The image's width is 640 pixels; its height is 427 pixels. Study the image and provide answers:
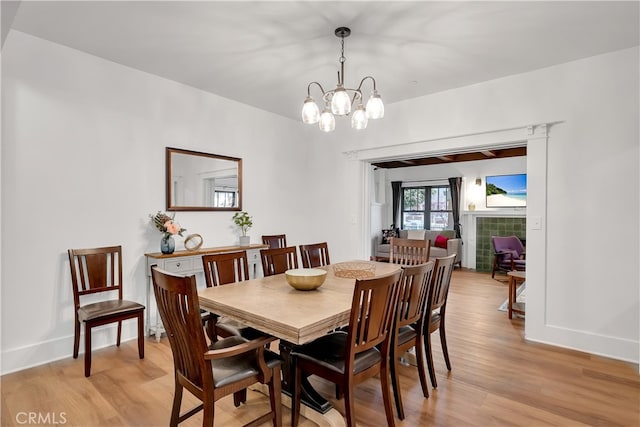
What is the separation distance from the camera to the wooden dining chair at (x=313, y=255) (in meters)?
3.16

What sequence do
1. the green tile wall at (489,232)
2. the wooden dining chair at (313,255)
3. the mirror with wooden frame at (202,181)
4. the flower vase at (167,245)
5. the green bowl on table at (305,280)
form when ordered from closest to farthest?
1. the green bowl on table at (305,280)
2. the wooden dining chair at (313,255)
3. the flower vase at (167,245)
4. the mirror with wooden frame at (202,181)
5. the green tile wall at (489,232)

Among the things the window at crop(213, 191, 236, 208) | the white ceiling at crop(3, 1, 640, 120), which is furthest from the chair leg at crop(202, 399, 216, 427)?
the window at crop(213, 191, 236, 208)

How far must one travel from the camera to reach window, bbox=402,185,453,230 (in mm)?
8352

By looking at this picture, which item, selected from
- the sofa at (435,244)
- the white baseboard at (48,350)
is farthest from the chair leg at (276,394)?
the sofa at (435,244)

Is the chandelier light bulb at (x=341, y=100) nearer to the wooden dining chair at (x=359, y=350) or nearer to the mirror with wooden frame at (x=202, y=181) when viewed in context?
the wooden dining chair at (x=359, y=350)

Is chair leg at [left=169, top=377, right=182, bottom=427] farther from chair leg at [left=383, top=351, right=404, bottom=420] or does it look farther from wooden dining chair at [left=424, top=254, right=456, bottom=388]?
wooden dining chair at [left=424, top=254, right=456, bottom=388]

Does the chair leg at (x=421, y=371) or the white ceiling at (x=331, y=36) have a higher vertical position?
the white ceiling at (x=331, y=36)

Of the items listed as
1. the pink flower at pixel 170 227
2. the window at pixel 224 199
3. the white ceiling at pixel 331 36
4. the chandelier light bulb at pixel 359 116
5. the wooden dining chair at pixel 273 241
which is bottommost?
the wooden dining chair at pixel 273 241

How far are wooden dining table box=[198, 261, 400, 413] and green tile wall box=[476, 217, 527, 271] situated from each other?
19.1 feet

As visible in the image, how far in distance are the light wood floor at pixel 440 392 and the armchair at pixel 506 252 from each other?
3.42 meters

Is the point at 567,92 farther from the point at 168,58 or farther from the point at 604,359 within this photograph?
the point at 168,58

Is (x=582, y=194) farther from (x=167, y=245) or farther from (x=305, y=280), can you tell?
(x=167, y=245)

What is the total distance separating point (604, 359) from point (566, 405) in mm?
1090

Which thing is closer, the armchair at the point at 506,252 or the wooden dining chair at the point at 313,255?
the wooden dining chair at the point at 313,255
